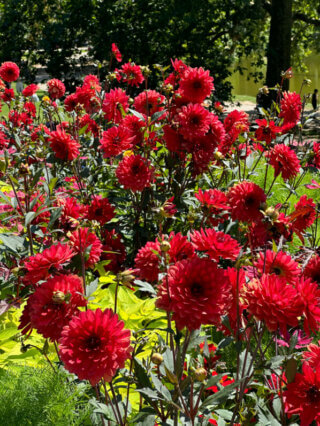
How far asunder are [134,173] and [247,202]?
65 centimetres

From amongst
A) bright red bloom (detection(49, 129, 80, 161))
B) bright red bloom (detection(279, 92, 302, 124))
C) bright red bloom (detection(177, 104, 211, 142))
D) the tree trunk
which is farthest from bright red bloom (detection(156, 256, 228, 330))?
the tree trunk

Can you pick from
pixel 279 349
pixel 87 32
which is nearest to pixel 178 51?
pixel 87 32

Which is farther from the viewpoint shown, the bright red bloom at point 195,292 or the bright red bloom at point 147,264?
the bright red bloom at point 147,264

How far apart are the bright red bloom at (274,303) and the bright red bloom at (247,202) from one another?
2.04 feet

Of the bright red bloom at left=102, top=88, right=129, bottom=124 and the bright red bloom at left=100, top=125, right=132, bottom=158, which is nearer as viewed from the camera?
the bright red bloom at left=100, top=125, right=132, bottom=158

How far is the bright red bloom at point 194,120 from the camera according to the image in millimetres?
2061

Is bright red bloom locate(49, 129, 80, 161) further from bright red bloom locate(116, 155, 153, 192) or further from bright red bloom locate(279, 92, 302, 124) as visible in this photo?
bright red bloom locate(279, 92, 302, 124)

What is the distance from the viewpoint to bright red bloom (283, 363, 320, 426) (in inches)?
42.1

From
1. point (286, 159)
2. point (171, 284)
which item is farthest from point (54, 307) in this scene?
point (286, 159)

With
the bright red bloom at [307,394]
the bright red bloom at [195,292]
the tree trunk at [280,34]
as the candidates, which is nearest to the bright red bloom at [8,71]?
the bright red bloom at [195,292]

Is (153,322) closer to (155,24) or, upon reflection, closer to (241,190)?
(241,190)

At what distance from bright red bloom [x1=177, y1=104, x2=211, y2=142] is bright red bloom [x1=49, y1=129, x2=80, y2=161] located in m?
0.50

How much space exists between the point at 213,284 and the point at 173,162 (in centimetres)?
161

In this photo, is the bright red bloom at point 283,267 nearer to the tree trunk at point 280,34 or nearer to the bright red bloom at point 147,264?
the bright red bloom at point 147,264
